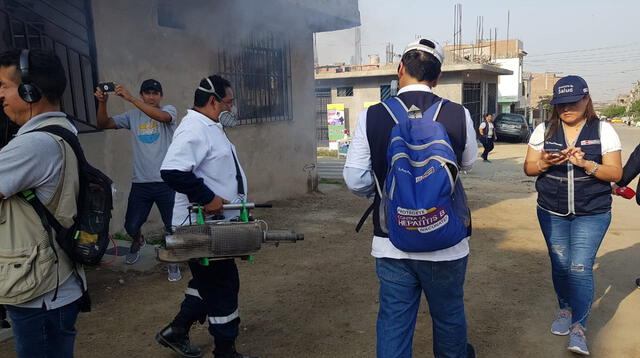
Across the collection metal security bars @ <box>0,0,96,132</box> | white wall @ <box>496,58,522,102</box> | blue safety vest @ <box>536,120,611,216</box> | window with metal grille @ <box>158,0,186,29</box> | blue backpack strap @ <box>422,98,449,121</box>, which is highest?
white wall @ <box>496,58,522,102</box>

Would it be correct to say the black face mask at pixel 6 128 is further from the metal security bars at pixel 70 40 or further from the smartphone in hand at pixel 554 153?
the smartphone in hand at pixel 554 153

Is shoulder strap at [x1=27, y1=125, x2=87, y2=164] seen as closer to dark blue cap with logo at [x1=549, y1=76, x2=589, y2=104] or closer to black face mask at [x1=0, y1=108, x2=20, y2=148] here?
black face mask at [x1=0, y1=108, x2=20, y2=148]

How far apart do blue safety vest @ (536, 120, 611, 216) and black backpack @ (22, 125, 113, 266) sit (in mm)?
2625

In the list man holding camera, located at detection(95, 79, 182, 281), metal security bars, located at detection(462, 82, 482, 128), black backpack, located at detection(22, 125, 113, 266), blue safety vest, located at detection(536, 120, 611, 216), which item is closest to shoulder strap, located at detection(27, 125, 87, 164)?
black backpack, located at detection(22, 125, 113, 266)

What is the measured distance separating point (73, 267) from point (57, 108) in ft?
2.08

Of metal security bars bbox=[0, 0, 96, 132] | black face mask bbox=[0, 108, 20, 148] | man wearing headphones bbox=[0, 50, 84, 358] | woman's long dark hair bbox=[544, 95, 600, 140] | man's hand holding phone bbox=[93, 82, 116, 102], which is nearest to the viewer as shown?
man wearing headphones bbox=[0, 50, 84, 358]

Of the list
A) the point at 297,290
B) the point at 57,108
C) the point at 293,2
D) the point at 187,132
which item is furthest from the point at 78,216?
the point at 293,2

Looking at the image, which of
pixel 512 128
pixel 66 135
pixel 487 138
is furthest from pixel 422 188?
pixel 512 128

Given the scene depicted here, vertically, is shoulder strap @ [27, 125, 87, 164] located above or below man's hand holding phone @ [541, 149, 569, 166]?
above

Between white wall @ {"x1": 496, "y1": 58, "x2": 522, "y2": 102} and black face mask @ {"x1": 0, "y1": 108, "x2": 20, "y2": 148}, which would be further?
white wall @ {"x1": 496, "y1": 58, "x2": 522, "y2": 102}

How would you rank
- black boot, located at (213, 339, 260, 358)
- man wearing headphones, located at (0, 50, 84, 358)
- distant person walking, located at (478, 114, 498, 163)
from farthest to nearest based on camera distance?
distant person walking, located at (478, 114, 498, 163) < black boot, located at (213, 339, 260, 358) < man wearing headphones, located at (0, 50, 84, 358)

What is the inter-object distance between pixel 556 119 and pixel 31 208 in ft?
9.86

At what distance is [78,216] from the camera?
179 centimetres

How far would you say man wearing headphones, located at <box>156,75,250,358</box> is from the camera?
8.07 ft
